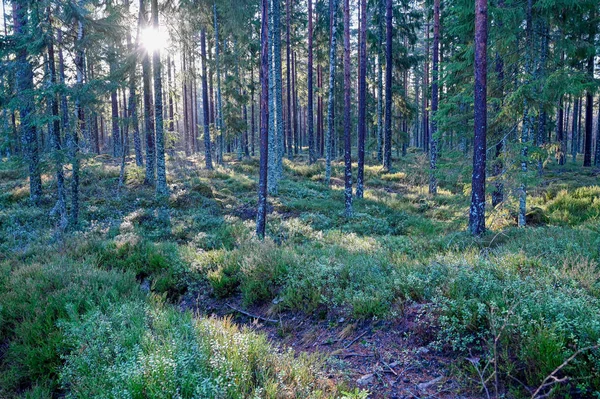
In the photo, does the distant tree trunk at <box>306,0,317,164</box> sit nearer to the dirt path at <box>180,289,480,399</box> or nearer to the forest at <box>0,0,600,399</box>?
the forest at <box>0,0,600,399</box>

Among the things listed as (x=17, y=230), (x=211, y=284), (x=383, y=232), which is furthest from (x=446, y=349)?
(x=17, y=230)

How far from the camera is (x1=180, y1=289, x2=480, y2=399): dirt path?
4.16 meters

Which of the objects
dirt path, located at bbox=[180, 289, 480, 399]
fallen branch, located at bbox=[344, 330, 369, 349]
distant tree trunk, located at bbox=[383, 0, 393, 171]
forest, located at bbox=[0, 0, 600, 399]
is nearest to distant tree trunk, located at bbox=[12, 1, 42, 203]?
forest, located at bbox=[0, 0, 600, 399]

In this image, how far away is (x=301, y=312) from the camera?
6.53 m

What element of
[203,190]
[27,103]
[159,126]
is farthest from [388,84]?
[27,103]

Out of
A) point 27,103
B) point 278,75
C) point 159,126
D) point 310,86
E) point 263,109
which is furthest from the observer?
point 310,86

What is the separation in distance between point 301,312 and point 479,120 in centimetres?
619

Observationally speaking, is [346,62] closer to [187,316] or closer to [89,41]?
[89,41]

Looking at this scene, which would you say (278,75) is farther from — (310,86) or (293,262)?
(293,262)

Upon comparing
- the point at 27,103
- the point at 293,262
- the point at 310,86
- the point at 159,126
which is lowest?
the point at 293,262

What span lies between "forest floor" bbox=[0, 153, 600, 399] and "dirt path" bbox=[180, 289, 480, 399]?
2cm

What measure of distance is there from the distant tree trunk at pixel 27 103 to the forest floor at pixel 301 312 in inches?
128

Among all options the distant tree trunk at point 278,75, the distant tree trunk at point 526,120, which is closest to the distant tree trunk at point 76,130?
the distant tree trunk at point 278,75

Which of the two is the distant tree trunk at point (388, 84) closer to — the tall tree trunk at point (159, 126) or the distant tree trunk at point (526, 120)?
the distant tree trunk at point (526, 120)
